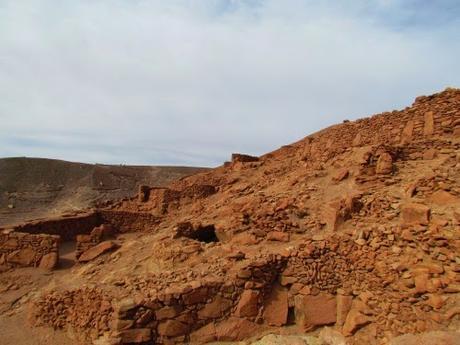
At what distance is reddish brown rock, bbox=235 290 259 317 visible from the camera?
6785 mm

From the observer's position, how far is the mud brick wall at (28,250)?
10711 mm

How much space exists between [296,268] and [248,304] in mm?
1063

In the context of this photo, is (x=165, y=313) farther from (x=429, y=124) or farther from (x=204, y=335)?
(x=429, y=124)

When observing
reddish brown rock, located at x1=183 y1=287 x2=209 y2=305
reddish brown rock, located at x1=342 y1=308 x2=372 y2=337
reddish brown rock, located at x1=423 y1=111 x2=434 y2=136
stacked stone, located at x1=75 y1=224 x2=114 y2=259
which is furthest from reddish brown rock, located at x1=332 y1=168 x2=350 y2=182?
stacked stone, located at x1=75 y1=224 x2=114 y2=259

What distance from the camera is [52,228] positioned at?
1305cm

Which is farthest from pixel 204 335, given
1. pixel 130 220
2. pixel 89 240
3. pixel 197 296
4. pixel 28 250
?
pixel 130 220

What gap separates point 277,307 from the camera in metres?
6.86

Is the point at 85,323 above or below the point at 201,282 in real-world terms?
below

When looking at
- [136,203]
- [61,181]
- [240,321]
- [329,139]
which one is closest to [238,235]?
[240,321]

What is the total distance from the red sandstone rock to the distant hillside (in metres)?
8.88

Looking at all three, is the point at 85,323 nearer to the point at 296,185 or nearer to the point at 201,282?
the point at 201,282

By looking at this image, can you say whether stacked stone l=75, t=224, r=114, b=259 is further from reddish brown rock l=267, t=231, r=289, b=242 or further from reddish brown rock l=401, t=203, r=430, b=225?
reddish brown rock l=401, t=203, r=430, b=225

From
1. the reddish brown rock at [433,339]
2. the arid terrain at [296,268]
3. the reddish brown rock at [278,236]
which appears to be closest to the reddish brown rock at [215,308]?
the arid terrain at [296,268]

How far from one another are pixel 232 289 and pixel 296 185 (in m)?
4.19
